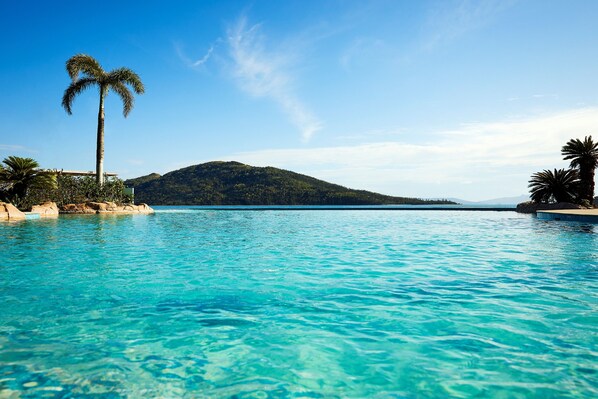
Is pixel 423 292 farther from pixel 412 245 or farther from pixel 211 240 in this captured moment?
pixel 211 240

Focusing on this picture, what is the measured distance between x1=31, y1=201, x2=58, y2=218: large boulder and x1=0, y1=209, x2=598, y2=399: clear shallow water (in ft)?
68.5

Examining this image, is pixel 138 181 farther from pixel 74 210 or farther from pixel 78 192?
pixel 74 210

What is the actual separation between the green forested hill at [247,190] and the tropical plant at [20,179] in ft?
207

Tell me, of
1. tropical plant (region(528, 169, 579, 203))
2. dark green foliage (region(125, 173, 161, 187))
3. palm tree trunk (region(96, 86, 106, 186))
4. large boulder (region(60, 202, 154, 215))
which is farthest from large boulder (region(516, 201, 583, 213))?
dark green foliage (region(125, 173, 161, 187))

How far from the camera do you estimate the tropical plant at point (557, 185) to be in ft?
117

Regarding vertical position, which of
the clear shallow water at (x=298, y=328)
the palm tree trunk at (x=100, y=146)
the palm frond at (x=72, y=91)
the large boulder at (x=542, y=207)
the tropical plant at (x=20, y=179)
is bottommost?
the clear shallow water at (x=298, y=328)

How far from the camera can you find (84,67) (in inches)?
1302

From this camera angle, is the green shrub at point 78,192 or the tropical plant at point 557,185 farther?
the tropical plant at point 557,185

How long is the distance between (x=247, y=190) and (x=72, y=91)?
64548 mm

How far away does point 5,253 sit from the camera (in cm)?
1035

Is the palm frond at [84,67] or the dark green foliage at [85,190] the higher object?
the palm frond at [84,67]

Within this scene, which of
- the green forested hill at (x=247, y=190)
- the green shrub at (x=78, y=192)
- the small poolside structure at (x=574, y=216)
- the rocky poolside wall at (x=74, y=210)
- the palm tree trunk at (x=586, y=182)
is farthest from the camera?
the green forested hill at (x=247, y=190)

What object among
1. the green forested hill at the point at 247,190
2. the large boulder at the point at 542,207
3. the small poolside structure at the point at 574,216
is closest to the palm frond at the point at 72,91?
the small poolside structure at the point at 574,216

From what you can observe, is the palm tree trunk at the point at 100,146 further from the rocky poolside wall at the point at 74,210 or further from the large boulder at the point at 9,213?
the large boulder at the point at 9,213
